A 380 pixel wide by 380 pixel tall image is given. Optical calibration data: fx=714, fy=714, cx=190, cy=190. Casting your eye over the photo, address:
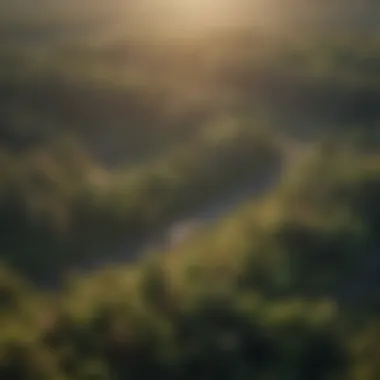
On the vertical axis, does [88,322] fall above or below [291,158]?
below

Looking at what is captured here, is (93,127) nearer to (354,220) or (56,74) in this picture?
(56,74)

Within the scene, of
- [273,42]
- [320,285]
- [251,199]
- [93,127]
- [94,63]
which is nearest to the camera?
[320,285]

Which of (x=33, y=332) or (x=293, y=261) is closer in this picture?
(x=33, y=332)

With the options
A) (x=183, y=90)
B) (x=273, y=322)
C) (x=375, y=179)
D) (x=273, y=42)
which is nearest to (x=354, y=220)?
(x=375, y=179)

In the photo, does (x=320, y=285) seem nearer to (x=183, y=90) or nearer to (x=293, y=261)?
(x=293, y=261)

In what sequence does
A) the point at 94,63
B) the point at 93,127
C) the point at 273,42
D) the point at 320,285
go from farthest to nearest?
1. the point at 273,42
2. the point at 94,63
3. the point at 93,127
4. the point at 320,285

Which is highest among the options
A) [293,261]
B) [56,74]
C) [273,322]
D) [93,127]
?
[56,74]
